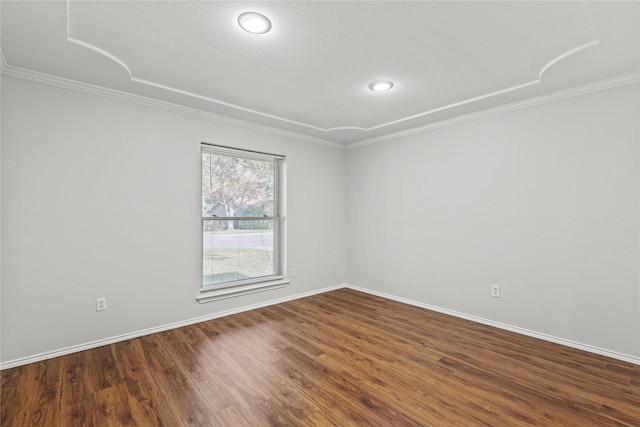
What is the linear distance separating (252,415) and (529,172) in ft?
10.9

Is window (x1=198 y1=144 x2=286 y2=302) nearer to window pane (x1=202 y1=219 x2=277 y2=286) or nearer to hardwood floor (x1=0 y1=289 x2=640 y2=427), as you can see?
window pane (x1=202 y1=219 x2=277 y2=286)

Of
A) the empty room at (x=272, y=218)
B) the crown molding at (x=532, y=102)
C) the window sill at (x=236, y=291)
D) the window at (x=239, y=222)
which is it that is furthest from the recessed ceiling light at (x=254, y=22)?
the window sill at (x=236, y=291)

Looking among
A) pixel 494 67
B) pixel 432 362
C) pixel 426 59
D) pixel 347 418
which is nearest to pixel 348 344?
pixel 432 362

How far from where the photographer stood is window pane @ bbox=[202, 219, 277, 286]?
3.64 m

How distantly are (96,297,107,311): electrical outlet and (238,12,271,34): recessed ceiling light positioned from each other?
2.70 m

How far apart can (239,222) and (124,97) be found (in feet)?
6.01

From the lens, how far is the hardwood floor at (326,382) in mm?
1801

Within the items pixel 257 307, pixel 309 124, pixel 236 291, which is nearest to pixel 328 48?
pixel 309 124

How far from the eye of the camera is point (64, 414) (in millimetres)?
1821

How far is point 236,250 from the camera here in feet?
12.7

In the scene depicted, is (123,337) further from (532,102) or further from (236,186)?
(532,102)

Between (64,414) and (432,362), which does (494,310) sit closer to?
(432,362)

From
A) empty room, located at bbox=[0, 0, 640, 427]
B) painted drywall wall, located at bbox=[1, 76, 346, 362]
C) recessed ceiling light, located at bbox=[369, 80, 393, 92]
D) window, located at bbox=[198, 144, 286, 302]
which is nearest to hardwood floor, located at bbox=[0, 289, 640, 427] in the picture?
empty room, located at bbox=[0, 0, 640, 427]

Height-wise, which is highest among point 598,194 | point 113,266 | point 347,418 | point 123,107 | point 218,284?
point 123,107
